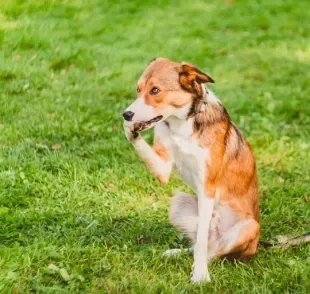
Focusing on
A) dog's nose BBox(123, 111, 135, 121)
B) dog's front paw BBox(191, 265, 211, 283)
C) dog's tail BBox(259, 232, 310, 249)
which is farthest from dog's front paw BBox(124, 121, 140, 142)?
dog's tail BBox(259, 232, 310, 249)

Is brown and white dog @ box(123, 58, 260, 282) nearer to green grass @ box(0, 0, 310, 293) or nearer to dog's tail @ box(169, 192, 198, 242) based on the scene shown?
dog's tail @ box(169, 192, 198, 242)

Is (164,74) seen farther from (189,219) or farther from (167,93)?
(189,219)

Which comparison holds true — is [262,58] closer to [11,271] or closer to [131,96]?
[131,96]

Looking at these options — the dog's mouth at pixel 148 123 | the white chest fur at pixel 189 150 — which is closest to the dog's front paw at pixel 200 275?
the white chest fur at pixel 189 150

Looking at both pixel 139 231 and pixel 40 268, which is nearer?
pixel 40 268

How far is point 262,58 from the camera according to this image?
31.9 ft

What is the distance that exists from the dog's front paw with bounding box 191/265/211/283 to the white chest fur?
489mm

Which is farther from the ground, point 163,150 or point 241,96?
point 163,150

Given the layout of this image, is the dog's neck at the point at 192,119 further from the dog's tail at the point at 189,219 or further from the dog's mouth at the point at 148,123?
the dog's tail at the point at 189,219

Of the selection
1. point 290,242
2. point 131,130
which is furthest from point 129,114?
point 290,242

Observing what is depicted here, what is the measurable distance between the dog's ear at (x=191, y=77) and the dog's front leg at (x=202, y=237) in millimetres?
721

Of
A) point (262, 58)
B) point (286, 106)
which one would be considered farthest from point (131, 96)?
point (262, 58)

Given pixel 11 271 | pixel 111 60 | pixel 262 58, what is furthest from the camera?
pixel 262 58

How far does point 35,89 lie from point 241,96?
2.38m
